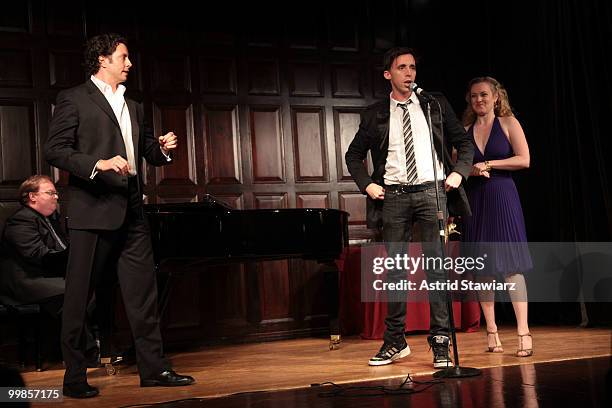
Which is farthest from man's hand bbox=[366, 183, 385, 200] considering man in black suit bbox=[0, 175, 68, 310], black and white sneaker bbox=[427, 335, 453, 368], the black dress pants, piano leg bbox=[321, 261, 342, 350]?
man in black suit bbox=[0, 175, 68, 310]

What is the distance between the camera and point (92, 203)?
3.70 meters

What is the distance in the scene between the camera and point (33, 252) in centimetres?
515

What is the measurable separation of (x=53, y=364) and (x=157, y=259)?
1513 mm

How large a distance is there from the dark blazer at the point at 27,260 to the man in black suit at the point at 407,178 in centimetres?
229

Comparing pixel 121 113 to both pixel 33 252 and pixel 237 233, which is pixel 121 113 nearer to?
pixel 237 233

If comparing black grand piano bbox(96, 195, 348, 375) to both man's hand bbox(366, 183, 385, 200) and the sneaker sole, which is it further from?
the sneaker sole

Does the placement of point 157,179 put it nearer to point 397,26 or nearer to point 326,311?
point 326,311

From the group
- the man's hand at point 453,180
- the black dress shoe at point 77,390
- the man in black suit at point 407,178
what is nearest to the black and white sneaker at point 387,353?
the man in black suit at point 407,178

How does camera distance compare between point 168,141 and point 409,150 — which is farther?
point 409,150

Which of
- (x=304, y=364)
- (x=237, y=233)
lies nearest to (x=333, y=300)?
(x=304, y=364)

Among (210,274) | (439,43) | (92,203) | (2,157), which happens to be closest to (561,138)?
(439,43)

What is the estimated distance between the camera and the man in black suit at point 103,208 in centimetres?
369

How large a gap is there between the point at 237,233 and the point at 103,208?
1287 mm

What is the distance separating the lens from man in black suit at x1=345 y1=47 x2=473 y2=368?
4.07 metres
